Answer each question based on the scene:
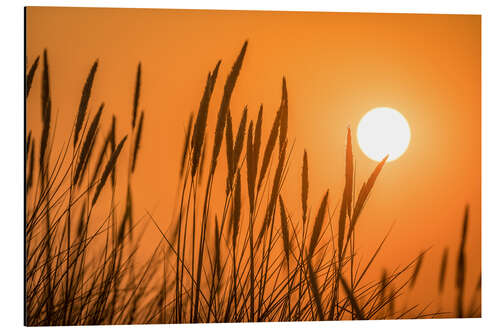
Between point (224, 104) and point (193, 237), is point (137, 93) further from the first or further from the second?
point (193, 237)

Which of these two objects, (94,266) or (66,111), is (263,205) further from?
(66,111)

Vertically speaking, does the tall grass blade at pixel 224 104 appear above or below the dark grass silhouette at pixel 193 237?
above

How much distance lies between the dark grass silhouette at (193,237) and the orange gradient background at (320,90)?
0.11ft

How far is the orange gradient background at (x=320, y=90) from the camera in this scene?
6.15 ft

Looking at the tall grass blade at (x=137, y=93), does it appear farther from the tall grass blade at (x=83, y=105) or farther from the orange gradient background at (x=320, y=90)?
the tall grass blade at (x=83, y=105)

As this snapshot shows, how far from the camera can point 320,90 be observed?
193 centimetres

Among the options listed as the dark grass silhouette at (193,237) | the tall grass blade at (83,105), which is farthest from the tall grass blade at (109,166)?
the tall grass blade at (83,105)

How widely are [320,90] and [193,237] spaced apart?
0.72 metres

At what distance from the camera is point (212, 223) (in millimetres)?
1893

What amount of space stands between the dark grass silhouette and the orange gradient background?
3cm

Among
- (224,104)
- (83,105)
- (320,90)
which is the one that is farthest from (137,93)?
(320,90)

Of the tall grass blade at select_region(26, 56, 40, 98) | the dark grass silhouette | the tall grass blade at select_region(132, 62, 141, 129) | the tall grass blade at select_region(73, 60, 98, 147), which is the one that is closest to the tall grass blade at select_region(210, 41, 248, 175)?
the dark grass silhouette

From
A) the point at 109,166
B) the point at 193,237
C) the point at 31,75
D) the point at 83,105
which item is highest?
the point at 31,75

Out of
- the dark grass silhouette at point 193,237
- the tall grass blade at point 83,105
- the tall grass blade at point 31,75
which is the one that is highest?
the tall grass blade at point 31,75
